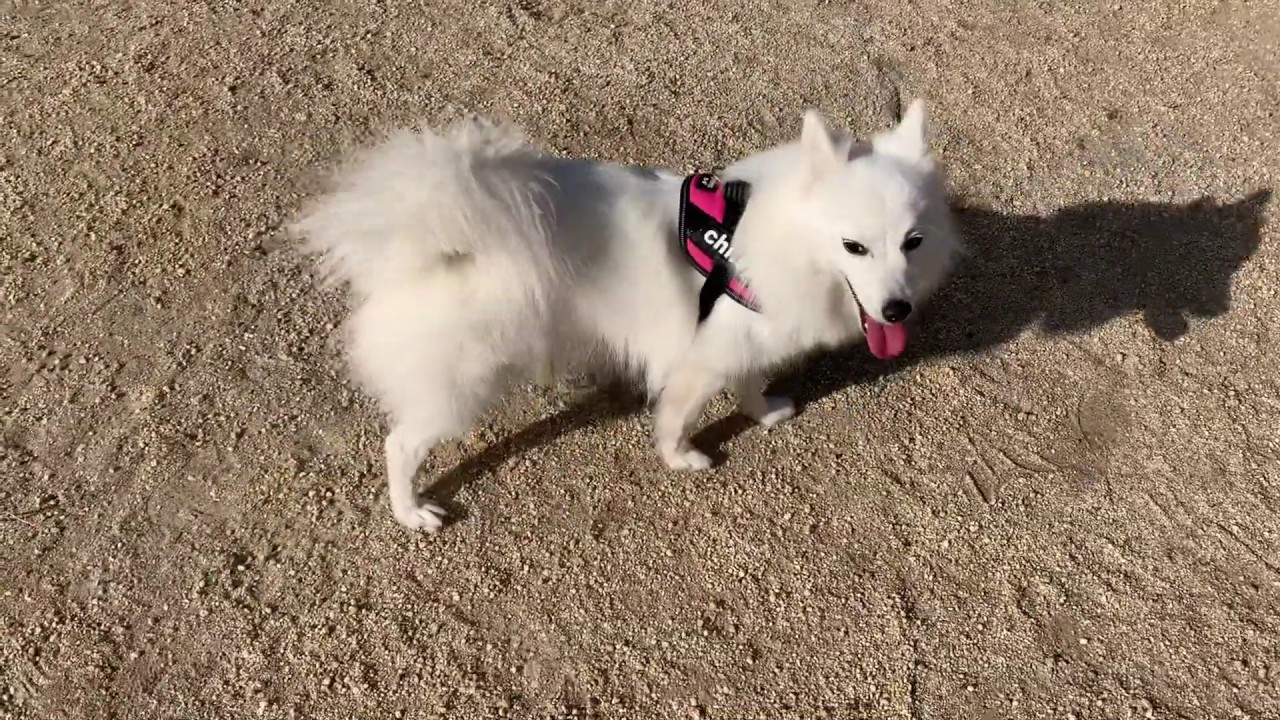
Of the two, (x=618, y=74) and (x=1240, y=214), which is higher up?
(x=618, y=74)

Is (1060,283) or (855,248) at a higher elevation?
(855,248)

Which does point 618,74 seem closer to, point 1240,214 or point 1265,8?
point 1240,214

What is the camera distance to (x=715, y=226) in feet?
7.90

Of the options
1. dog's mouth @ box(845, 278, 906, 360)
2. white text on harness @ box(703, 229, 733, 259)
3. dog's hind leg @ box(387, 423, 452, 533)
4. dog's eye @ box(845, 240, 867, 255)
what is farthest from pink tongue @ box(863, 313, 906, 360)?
dog's hind leg @ box(387, 423, 452, 533)

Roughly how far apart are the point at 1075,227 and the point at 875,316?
6.95ft

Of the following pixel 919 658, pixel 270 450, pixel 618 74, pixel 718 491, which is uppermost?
pixel 618 74

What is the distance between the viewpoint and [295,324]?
3.33 meters

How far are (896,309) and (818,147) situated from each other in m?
0.51

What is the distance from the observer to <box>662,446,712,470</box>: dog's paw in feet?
9.99

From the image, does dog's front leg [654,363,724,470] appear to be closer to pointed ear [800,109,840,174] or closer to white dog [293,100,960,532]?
white dog [293,100,960,532]

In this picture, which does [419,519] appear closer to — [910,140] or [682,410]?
[682,410]

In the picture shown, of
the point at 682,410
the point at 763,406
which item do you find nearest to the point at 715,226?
the point at 682,410

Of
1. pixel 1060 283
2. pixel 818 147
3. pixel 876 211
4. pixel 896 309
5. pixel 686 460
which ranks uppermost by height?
pixel 818 147

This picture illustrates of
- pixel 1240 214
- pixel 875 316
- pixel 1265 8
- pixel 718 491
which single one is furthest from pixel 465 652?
pixel 1265 8
